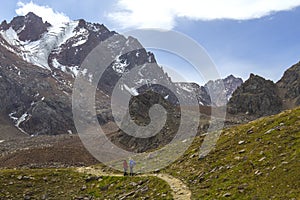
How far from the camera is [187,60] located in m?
35.1

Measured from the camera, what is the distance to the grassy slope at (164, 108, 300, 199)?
92.1 ft

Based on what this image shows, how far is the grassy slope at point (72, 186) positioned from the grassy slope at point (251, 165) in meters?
3.61

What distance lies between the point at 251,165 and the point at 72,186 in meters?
21.2

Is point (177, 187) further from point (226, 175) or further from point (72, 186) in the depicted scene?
point (72, 186)

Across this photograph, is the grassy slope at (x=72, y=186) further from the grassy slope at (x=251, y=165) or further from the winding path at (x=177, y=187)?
the grassy slope at (x=251, y=165)

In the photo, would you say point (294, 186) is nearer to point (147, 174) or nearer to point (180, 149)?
point (147, 174)

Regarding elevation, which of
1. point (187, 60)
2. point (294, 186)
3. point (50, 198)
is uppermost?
point (187, 60)

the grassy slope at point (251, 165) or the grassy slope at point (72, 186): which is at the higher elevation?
the grassy slope at point (251, 165)

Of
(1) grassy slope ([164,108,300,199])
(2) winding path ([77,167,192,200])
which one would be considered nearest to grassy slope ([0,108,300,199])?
(1) grassy slope ([164,108,300,199])

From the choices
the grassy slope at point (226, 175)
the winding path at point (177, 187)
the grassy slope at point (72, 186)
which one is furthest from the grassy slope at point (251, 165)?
the grassy slope at point (72, 186)

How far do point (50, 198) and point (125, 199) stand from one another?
1018cm

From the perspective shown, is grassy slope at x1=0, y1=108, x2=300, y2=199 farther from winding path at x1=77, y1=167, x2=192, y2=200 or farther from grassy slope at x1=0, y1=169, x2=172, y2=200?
winding path at x1=77, y1=167, x2=192, y2=200

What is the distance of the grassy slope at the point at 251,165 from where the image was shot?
2808cm

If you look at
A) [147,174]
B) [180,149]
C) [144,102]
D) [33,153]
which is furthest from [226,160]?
[144,102]
